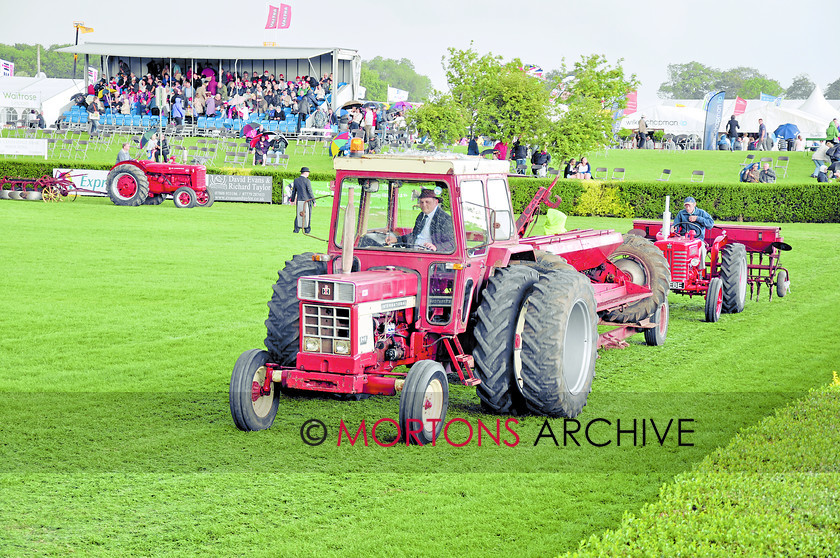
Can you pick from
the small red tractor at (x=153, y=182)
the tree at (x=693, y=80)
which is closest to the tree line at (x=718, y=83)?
the tree at (x=693, y=80)

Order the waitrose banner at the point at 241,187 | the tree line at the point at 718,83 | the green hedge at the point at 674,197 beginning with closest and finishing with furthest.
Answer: the green hedge at the point at 674,197 < the waitrose banner at the point at 241,187 < the tree line at the point at 718,83

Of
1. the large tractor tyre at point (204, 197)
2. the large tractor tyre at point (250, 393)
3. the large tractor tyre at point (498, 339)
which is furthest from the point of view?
the large tractor tyre at point (204, 197)

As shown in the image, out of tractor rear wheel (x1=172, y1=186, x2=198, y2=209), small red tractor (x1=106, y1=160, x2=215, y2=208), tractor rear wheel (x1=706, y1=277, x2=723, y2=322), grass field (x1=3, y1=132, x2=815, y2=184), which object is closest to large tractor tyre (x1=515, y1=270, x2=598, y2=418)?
tractor rear wheel (x1=706, y1=277, x2=723, y2=322)

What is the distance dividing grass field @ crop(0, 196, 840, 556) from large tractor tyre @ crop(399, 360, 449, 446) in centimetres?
13

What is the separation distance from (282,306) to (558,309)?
2.16 metres

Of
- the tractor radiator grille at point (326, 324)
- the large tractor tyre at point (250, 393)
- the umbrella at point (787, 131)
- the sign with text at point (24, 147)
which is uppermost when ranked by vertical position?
the umbrella at point (787, 131)

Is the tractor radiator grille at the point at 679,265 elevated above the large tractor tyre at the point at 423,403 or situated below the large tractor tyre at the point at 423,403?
above

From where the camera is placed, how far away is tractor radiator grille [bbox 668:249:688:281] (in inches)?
481

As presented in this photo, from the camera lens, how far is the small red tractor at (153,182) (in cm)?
2642

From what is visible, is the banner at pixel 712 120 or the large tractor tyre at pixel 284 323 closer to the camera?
the large tractor tyre at pixel 284 323

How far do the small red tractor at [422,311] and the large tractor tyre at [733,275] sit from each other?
217 inches

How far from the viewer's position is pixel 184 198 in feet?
87.5

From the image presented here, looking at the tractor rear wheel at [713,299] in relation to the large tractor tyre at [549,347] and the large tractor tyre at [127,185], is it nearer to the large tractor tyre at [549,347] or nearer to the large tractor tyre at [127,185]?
the large tractor tyre at [549,347]

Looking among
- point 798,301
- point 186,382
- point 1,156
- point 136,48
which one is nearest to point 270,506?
point 186,382
